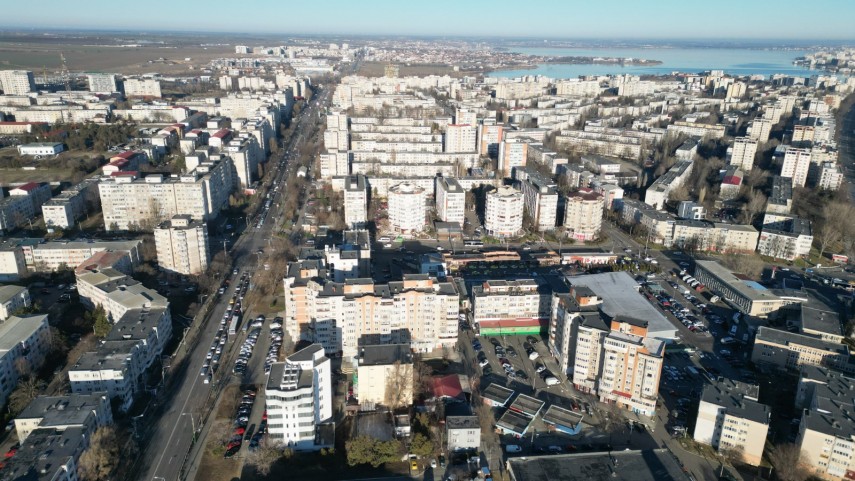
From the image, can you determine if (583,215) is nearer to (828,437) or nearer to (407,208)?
(407,208)

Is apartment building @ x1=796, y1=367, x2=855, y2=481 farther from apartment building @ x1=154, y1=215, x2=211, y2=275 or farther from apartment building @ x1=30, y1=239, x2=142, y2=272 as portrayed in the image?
apartment building @ x1=30, y1=239, x2=142, y2=272

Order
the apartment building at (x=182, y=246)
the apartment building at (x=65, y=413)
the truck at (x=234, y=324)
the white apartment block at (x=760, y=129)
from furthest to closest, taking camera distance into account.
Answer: the white apartment block at (x=760, y=129) < the apartment building at (x=182, y=246) < the truck at (x=234, y=324) < the apartment building at (x=65, y=413)

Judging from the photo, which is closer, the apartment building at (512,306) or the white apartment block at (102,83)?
the apartment building at (512,306)

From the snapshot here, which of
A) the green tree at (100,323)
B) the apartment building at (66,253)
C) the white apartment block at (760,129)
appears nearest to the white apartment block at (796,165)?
the white apartment block at (760,129)

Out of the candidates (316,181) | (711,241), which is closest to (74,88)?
(316,181)

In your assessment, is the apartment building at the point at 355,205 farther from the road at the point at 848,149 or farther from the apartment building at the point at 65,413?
the road at the point at 848,149

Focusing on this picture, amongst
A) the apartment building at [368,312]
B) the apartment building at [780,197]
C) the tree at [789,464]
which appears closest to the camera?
the tree at [789,464]

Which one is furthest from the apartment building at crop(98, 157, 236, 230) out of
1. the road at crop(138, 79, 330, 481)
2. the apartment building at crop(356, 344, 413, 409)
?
the apartment building at crop(356, 344, 413, 409)
